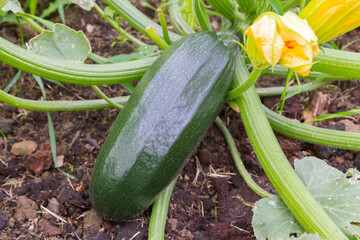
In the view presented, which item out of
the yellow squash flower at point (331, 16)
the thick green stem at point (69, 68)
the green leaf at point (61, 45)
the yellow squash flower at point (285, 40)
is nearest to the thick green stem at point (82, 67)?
the thick green stem at point (69, 68)

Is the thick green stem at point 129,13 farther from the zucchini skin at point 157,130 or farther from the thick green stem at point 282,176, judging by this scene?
the thick green stem at point 282,176

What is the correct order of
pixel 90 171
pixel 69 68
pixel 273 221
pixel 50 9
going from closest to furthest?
1. pixel 273 221
2. pixel 69 68
3. pixel 90 171
4. pixel 50 9

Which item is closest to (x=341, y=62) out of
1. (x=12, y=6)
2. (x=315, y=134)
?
(x=315, y=134)

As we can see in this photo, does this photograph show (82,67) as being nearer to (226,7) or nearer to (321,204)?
(226,7)

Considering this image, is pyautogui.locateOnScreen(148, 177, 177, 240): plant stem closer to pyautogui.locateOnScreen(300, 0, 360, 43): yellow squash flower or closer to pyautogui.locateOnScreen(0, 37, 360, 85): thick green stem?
pyautogui.locateOnScreen(0, 37, 360, 85): thick green stem

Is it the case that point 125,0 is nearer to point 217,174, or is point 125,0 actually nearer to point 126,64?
point 126,64
